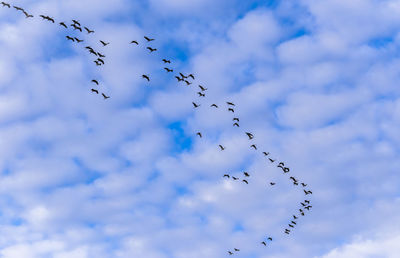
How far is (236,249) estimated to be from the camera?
454 ft

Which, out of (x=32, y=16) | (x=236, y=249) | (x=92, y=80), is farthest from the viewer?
(x=236, y=249)

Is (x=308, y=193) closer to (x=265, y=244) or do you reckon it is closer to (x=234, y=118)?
(x=265, y=244)

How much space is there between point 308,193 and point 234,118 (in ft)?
115

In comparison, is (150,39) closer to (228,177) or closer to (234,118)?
(234,118)

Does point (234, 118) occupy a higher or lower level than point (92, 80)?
higher

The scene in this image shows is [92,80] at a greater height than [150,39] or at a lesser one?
lesser

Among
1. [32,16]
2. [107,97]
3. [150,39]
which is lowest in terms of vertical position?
[107,97]

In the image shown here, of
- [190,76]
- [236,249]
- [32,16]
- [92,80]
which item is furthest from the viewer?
[236,249]

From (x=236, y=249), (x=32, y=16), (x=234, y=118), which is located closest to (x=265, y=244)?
(x=236, y=249)

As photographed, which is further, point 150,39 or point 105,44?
point 150,39

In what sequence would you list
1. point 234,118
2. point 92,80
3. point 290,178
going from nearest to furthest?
point 92,80
point 234,118
point 290,178

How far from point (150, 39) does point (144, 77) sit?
9.07m

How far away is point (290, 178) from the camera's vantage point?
12912 centimetres

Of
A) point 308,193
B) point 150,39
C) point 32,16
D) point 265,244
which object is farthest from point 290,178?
point 32,16
